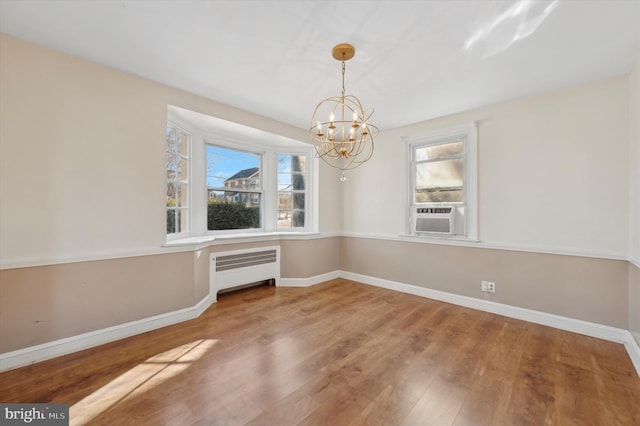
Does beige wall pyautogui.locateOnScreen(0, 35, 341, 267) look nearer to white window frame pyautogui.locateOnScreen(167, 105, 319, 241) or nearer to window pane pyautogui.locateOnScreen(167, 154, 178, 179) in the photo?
window pane pyautogui.locateOnScreen(167, 154, 178, 179)

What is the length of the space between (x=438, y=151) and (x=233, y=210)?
10.4ft

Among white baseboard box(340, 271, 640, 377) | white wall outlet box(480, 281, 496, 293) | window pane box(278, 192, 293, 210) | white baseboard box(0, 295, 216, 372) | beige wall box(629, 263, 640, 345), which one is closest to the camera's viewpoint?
white baseboard box(0, 295, 216, 372)

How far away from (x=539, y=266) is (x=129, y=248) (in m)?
4.29

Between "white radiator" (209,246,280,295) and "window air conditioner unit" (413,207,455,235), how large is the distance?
84.9 inches

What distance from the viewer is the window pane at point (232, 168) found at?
3879 millimetres

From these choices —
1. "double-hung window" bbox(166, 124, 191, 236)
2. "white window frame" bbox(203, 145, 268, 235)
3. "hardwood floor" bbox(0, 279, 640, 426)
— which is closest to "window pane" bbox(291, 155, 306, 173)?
"white window frame" bbox(203, 145, 268, 235)

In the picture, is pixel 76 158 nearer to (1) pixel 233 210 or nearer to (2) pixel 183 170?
(2) pixel 183 170

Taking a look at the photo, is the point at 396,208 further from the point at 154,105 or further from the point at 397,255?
the point at 154,105

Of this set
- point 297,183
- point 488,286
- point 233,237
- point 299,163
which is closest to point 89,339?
point 233,237

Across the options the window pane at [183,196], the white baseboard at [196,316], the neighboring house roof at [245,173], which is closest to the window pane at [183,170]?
the window pane at [183,196]

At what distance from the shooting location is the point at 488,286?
10.6ft

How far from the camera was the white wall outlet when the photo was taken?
319 cm

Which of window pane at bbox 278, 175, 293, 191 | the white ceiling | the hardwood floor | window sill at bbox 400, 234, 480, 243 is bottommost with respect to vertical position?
the hardwood floor

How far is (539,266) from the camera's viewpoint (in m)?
2.90
